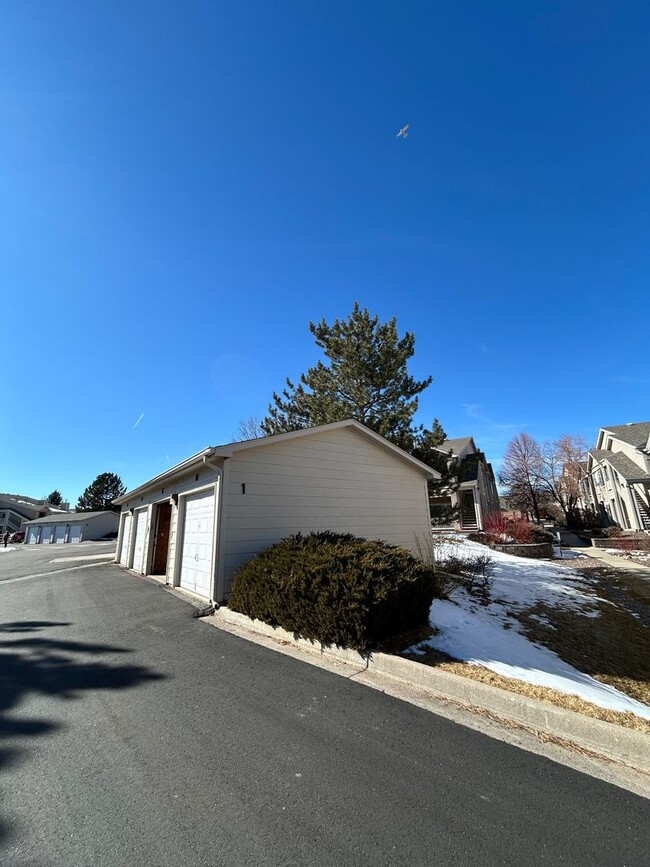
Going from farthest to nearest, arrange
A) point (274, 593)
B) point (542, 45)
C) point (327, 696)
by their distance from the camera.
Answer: point (542, 45)
point (274, 593)
point (327, 696)

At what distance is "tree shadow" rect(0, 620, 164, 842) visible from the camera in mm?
3060

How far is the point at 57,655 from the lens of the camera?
4.91 meters

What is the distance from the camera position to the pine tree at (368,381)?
1447 cm

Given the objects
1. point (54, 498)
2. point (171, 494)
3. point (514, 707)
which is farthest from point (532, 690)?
point (54, 498)

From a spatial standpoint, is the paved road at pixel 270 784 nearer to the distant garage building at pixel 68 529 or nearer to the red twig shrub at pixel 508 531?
the red twig shrub at pixel 508 531

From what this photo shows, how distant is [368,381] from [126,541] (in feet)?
40.4

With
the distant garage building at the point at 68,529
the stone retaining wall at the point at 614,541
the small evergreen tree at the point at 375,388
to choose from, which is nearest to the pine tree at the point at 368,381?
the small evergreen tree at the point at 375,388

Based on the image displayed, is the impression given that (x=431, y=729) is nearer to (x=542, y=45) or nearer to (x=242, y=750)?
(x=242, y=750)

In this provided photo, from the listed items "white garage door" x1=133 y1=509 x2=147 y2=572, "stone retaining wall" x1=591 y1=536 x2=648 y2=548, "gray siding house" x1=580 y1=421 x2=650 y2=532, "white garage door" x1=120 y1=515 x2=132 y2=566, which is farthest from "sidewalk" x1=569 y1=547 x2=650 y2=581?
"white garage door" x1=120 y1=515 x2=132 y2=566

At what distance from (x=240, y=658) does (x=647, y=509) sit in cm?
2766

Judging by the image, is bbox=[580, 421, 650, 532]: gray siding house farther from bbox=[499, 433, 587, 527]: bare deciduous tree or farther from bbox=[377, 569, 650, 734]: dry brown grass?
bbox=[377, 569, 650, 734]: dry brown grass

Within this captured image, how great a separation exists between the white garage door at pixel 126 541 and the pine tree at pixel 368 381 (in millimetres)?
9157

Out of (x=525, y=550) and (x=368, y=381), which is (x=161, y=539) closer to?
(x=368, y=381)

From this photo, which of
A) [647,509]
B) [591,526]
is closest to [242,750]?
[647,509]
